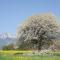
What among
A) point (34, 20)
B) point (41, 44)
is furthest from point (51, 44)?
point (34, 20)

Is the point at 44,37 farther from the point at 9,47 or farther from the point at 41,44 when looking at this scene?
the point at 9,47

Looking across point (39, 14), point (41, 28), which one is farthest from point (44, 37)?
point (39, 14)

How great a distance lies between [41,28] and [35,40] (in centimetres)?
186

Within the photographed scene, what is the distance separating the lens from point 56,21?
38.4 m

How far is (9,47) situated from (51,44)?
5.65 metres

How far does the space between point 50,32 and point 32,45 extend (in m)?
2.97

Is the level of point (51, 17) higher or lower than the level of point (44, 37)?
higher

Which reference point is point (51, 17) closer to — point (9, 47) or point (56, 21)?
point (56, 21)

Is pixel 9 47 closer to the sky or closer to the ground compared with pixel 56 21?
closer to the ground

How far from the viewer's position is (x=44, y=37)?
36875 millimetres

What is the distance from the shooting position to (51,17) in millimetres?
38844

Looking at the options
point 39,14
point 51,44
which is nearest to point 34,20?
point 39,14

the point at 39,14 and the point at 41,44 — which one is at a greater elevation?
the point at 39,14

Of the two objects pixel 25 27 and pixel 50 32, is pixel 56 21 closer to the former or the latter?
pixel 50 32
